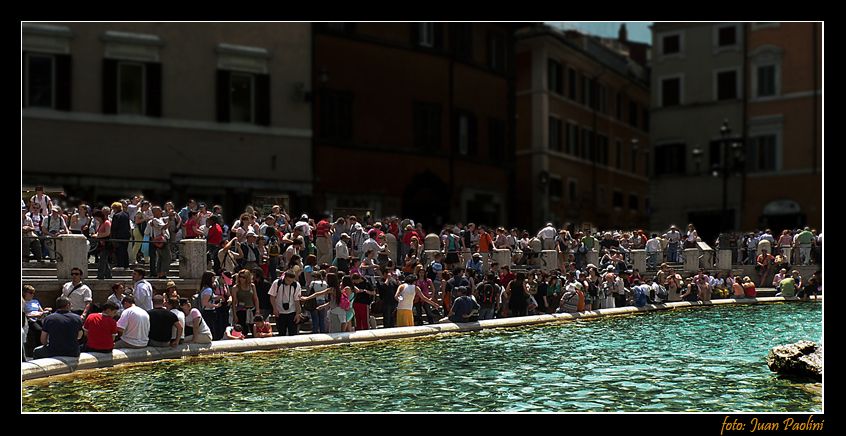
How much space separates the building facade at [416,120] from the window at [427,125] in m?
0.03

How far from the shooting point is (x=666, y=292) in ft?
68.7

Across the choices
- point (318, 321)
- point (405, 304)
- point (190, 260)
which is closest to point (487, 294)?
point (405, 304)

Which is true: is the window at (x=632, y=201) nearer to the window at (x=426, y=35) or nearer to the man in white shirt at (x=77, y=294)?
the window at (x=426, y=35)

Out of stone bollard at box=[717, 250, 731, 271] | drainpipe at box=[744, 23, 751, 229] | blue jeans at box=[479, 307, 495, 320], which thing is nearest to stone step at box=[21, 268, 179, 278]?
blue jeans at box=[479, 307, 495, 320]

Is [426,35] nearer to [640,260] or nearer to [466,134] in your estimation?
[466,134]

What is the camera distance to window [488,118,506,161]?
34562 millimetres

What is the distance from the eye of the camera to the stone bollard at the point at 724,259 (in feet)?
69.5

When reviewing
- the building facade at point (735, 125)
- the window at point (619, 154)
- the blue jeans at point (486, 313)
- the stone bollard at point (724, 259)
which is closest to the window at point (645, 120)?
the window at point (619, 154)

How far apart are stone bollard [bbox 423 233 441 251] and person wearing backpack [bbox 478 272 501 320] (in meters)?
1.50

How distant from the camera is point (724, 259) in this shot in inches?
840

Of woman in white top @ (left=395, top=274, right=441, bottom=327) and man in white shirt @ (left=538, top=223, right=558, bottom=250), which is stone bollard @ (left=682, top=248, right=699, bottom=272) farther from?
woman in white top @ (left=395, top=274, right=441, bottom=327)

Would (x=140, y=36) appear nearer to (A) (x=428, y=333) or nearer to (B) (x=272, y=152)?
(B) (x=272, y=152)

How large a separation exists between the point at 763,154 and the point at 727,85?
619cm
